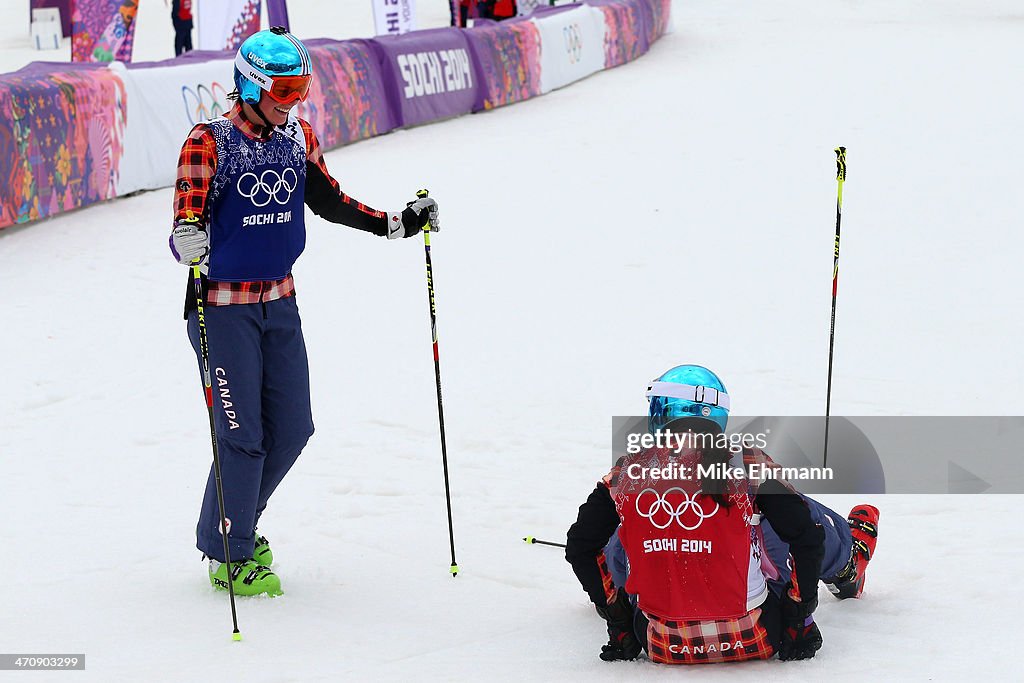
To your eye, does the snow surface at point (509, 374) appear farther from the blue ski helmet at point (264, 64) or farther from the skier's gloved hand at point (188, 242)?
the blue ski helmet at point (264, 64)

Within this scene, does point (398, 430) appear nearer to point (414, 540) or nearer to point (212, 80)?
point (414, 540)

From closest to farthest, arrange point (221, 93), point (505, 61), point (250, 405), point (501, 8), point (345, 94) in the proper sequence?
point (250, 405) → point (221, 93) → point (345, 94) → point (505, 61) → point (501, 8)

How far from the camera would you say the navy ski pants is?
14.4ft

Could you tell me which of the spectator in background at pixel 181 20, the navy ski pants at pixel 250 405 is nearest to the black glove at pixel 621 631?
the navy ski pants at pixel 250 405

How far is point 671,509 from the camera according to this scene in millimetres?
3785

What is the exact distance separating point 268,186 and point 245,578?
4.75ft

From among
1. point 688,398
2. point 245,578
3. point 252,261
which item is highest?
point 252,261

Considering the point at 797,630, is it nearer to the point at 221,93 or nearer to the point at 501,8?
the point at 221,93

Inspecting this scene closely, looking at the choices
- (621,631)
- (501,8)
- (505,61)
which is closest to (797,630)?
(621,631)

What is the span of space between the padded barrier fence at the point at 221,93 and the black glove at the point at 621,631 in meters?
7.70

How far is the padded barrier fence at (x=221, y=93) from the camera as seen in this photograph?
1043 cm

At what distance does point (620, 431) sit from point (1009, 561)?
2.41 metres

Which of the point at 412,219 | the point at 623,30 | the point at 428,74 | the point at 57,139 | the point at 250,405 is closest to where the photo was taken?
the point at 250,405

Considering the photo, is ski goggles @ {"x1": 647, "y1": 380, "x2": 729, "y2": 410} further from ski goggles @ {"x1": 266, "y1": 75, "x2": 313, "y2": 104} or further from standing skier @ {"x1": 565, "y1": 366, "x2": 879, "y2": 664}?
ski goggles @ {"x1": 266, "y1": 75, "x2": 313, "y2": 104}
